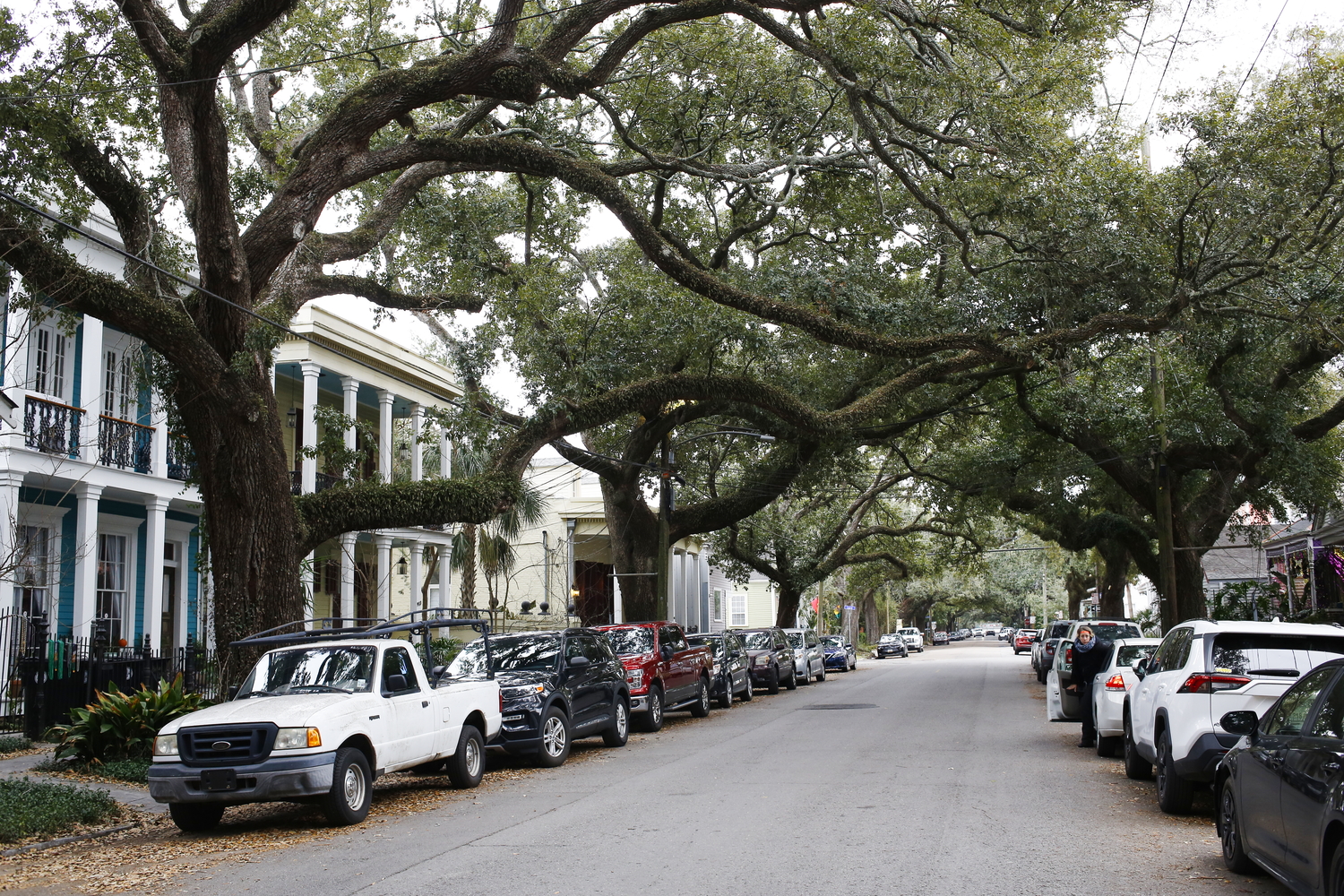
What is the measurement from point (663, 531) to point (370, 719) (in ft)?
55.2

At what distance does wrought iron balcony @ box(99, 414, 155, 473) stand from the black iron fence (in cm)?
334

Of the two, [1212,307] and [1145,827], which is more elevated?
[1212,307]

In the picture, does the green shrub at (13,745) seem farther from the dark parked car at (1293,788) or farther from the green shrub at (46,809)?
the dark parked car at (1293,788)

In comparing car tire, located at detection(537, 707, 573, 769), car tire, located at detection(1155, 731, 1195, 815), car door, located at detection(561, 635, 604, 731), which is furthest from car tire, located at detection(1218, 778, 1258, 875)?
car door, located at detection(561, 635, 604, 731)

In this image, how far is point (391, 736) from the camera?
423 inches

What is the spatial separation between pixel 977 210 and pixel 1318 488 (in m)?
9.85

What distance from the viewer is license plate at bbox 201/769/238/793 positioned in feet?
31.4

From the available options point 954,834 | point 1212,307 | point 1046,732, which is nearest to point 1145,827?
Answer: point 954,834

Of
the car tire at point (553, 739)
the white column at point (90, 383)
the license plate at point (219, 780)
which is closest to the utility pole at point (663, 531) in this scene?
the car tire at point (553, 739)

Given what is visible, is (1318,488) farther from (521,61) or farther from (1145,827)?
(521,61)

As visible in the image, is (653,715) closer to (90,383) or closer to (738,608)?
(90,383)

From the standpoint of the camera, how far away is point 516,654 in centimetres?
1549

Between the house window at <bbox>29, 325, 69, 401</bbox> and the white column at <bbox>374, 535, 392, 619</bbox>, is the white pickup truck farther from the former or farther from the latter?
the white column at <bbox>374, 535, 392, 619</bbox>

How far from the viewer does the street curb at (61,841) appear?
9062mm
